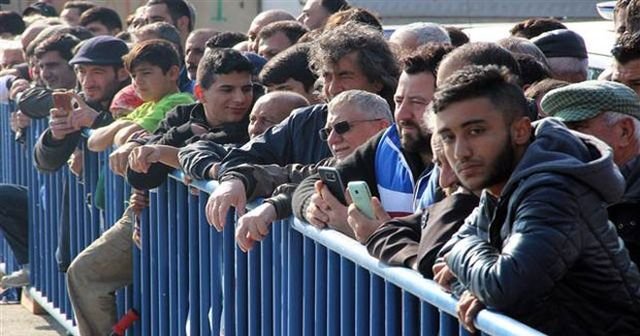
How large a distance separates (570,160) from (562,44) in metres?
3.19

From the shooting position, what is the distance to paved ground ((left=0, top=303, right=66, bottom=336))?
30.8ft

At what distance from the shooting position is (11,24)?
15102mm

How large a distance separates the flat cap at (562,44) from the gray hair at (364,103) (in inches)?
57.7

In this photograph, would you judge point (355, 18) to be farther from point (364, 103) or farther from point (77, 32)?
point (77, 32)

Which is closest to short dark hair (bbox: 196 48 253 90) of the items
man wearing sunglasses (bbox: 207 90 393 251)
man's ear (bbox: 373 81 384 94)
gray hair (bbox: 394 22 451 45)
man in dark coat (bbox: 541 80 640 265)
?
gray hair (bbox: 394 22 451 45)

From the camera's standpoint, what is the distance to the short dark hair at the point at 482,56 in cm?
482

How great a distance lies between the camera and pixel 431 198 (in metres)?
4.78

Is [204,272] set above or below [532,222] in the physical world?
below

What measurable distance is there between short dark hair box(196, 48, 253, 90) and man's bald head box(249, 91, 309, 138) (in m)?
0.44

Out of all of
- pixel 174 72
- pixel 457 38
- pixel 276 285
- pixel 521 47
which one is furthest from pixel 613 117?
pixel 174 72

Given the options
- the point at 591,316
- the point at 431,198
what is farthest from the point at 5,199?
the point at 591,316

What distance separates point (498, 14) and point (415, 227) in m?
13.7

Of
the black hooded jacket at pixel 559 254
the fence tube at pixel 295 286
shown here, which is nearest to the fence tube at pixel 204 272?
the fence tube at pixel 295 286

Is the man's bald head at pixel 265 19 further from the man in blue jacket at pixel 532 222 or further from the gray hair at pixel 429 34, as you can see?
the man in blue jacket at pixel 532 222
